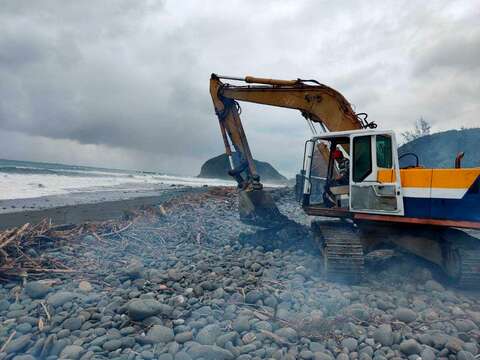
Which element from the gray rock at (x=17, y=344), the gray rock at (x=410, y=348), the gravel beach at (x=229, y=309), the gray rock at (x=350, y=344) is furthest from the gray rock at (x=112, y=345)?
the gray rock at (x=410, y=348)

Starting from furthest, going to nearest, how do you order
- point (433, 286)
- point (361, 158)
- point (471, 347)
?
1. point (361, 158)
2. point (433, 286)
3. point (471, 347)

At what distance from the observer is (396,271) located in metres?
6.76

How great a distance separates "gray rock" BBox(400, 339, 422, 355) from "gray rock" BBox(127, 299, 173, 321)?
2908 millimetres

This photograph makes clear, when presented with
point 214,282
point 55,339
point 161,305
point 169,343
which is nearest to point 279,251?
point 214,282

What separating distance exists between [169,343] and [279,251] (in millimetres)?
4226

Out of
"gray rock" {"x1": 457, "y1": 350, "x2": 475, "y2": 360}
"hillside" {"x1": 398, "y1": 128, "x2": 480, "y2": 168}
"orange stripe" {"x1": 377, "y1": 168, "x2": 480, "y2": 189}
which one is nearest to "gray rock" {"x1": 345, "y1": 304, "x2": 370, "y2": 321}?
"gray rock" {"x1": 457, "y1": 350, "x2": 475, "y2": 360}

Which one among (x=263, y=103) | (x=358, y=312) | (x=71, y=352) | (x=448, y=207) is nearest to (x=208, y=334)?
(x=71, y=352)

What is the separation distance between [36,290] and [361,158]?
6.15 m

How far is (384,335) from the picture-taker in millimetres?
4027

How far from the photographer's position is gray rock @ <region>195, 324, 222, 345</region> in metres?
3.87

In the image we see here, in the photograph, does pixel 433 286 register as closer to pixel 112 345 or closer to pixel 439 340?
pixel 439 340

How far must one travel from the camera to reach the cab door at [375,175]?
245 inches

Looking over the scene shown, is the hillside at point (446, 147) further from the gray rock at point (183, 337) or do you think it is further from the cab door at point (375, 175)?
the gray rock at point (183, 337)

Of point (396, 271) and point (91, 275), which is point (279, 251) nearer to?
point (396, 271)
